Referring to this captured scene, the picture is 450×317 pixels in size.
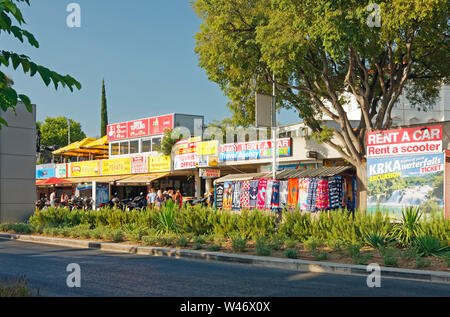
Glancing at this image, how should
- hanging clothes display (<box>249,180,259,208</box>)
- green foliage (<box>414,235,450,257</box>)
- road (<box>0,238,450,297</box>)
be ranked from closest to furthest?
road (<box>0,238,450,297</box>) < green foliage (<box>414,235,450,257</box>) < hanging clothes display (<box>249,180,259,208</box>)

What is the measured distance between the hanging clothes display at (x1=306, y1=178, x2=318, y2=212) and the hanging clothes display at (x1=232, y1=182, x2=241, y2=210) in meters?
3.58

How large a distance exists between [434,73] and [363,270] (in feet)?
48.4

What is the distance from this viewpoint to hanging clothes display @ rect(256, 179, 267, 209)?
67.6 ft

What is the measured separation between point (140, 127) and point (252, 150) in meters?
14.5

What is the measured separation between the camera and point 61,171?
154 feet

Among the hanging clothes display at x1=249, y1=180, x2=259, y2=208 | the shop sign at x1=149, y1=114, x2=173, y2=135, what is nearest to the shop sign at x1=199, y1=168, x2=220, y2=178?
the shop sign at x1=149, y1=114, x2=173, y2=135

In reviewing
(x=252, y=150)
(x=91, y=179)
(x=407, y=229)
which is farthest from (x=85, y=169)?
(x=407, y=229)

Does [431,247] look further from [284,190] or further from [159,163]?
[159,163]

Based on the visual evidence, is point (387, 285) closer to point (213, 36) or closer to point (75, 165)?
point (213, 36)

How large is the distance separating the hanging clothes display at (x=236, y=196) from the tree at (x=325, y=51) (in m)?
3.94

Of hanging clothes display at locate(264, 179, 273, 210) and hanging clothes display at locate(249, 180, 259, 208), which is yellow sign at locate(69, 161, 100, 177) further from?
hanging clothes display at locate(264, 179, 273, 210)

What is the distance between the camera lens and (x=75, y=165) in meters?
45.1
